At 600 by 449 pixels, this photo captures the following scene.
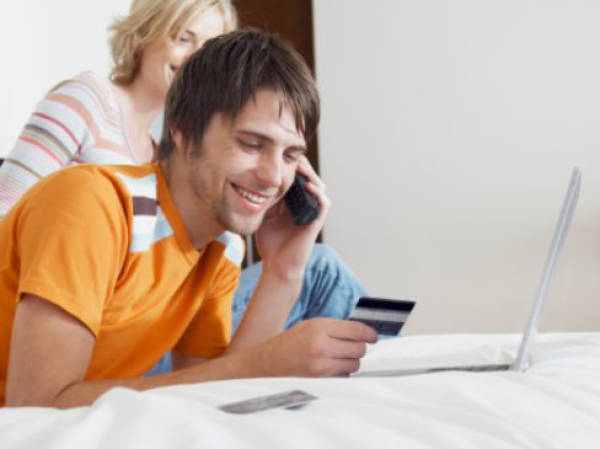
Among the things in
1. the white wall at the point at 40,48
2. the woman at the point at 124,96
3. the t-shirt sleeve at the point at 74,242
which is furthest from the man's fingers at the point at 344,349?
the white wall at the point at 40,48

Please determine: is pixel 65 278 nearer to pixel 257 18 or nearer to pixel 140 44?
pixel 140 44

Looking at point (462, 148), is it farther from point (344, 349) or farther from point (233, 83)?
point (344, 349)

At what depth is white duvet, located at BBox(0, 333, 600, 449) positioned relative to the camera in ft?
1.68

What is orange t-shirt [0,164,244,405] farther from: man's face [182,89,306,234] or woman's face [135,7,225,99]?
woman's face [135,7,225,99]

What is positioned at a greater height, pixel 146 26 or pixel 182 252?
pixel 146 26

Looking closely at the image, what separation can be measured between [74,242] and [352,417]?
54 centimetres

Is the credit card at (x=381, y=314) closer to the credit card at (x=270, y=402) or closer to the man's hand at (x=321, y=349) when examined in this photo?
the man's hand at (x=321, y=349)

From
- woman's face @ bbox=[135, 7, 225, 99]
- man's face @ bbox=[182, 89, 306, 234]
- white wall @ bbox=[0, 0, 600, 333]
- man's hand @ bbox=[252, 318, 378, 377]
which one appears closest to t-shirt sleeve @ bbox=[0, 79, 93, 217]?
woman's face @ bbox=[135, 7, 225, 99]

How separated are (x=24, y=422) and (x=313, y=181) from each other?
919 millimetres

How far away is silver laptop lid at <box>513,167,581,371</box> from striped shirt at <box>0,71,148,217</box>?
41.7 inches

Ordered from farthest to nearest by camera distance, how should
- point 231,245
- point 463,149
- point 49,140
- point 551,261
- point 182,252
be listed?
point 463,149, point 49,140, point 231,245, point 182,252, point 551,261

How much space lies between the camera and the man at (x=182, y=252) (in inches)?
38.3

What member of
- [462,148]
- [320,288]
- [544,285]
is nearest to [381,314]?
[544,285]

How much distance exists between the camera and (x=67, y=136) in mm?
1798
